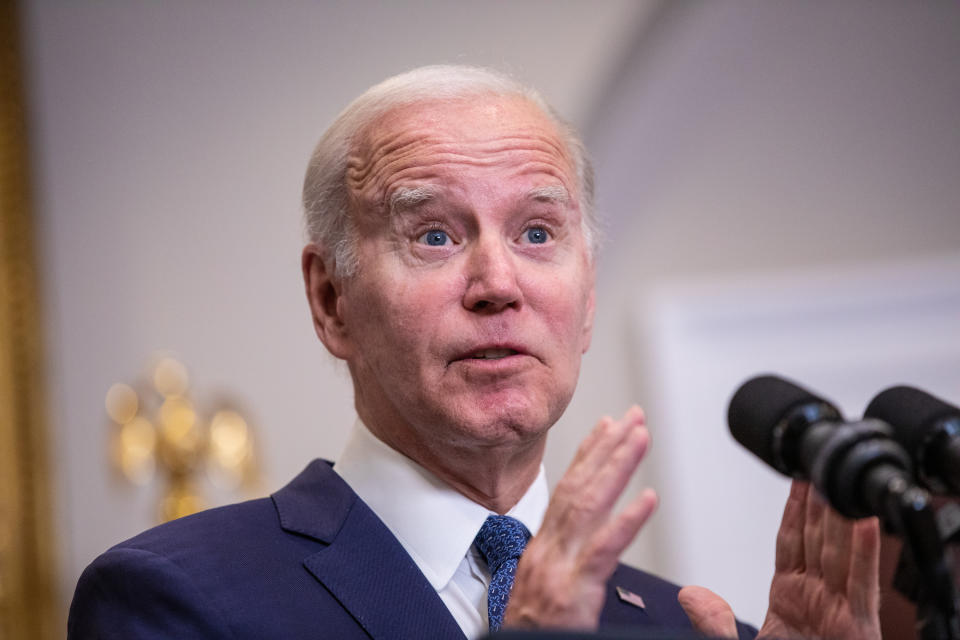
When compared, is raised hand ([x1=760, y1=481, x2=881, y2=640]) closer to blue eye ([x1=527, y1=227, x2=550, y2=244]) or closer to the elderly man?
the elderly man

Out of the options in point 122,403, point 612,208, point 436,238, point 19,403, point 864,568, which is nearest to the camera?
point 864,568

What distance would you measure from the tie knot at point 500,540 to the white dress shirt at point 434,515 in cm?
2

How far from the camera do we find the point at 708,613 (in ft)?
6.20

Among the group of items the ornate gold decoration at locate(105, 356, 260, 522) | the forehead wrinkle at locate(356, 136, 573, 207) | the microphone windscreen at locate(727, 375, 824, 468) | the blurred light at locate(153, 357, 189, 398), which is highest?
the forehead wrinkle at locate(356, 136, 573, 207)

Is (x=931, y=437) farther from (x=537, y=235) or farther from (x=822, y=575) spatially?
(x=537, y=235)

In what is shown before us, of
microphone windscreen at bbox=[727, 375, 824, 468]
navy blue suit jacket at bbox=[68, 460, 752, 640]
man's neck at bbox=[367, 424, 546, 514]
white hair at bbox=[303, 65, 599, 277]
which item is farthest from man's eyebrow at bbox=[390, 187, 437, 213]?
microphone windscreen at bbox=[727, 375, 824, 468]

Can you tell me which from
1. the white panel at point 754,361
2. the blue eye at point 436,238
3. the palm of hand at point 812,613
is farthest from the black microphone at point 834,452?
the white panel at point 754,361

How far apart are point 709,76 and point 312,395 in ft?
7.99

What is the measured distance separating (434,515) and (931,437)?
0.92 metres

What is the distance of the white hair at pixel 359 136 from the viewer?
232cm

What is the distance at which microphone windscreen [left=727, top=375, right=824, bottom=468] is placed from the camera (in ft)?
5.08

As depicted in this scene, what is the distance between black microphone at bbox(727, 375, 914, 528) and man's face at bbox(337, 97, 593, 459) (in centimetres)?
57

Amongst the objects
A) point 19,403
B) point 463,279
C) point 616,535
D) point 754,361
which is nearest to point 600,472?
point 616,535

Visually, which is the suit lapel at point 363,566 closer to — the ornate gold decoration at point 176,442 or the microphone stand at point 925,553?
the microphone stand at point 925,553
